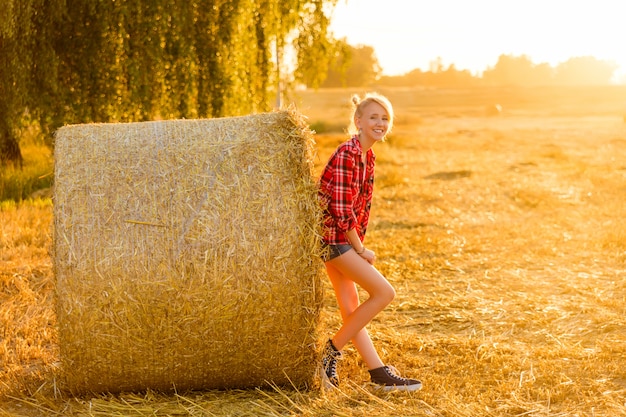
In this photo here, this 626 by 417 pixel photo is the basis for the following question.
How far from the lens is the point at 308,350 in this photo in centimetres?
453

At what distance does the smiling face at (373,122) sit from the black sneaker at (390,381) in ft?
4.76

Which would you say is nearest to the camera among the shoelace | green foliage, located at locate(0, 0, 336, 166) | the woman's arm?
the woman's arm

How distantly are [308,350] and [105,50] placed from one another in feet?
23.5

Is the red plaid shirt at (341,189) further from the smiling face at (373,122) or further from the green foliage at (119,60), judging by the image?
the green foliage at (119,60)

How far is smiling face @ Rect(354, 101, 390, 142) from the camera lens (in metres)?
4.80

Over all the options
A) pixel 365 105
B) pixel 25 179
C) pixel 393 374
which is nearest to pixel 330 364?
pixel 393 374

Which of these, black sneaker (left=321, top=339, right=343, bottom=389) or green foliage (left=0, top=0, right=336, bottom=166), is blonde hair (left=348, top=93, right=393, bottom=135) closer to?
black sneaker (left=321, top=339, right=343, bottom=389)

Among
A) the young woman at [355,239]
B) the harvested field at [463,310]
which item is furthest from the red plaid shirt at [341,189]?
the harvested field at [463,310]

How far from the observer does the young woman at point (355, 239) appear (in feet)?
15.0

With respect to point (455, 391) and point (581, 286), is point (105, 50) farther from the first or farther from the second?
point (455, 391)

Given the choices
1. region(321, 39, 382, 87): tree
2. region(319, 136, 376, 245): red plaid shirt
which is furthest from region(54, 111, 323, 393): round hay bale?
region(321, 39, 382, 87): tree

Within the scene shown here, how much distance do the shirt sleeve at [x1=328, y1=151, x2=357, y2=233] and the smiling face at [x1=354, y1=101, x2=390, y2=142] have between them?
0.31 metres

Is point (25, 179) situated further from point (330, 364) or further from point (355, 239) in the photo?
point (355, 239)

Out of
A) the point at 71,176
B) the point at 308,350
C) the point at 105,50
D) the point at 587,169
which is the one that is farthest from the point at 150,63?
the point at 587,169
